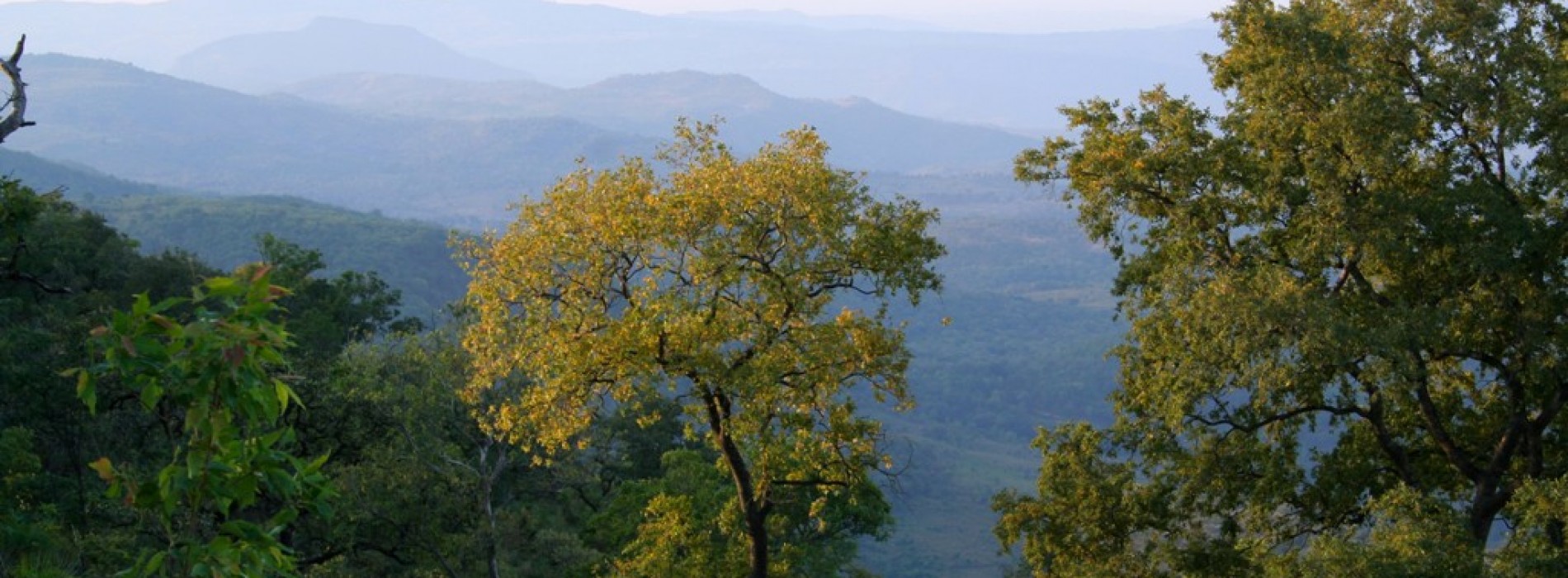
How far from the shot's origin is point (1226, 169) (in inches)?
728

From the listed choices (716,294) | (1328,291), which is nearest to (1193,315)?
(1328,291)

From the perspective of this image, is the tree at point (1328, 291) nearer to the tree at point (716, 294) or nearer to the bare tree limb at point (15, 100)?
the tree at point (716, 294)

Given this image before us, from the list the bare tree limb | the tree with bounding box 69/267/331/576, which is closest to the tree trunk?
the bare tree limb

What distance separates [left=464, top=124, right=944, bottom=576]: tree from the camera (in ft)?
55.2

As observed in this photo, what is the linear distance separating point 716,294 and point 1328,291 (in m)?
8.24

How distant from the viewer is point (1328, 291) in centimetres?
1817

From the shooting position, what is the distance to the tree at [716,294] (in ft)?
55.2

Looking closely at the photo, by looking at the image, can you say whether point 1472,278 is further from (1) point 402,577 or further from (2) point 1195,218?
(1) point 402,577

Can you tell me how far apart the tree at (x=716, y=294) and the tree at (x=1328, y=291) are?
3.16 meters

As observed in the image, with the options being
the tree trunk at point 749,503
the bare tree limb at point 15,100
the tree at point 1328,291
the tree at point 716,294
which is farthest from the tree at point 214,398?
the tree at point 1328,291

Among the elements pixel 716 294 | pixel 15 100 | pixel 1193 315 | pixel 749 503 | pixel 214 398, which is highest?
pixel 15 100

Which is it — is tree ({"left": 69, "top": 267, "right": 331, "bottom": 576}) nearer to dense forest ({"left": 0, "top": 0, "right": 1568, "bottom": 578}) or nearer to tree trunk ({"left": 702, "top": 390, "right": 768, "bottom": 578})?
dense forest ({"left": 0, "top": 0, "right": 1568, "bottom": 578})

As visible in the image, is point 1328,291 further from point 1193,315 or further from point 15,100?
point 15,100

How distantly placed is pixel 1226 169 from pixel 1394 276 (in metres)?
2.61
